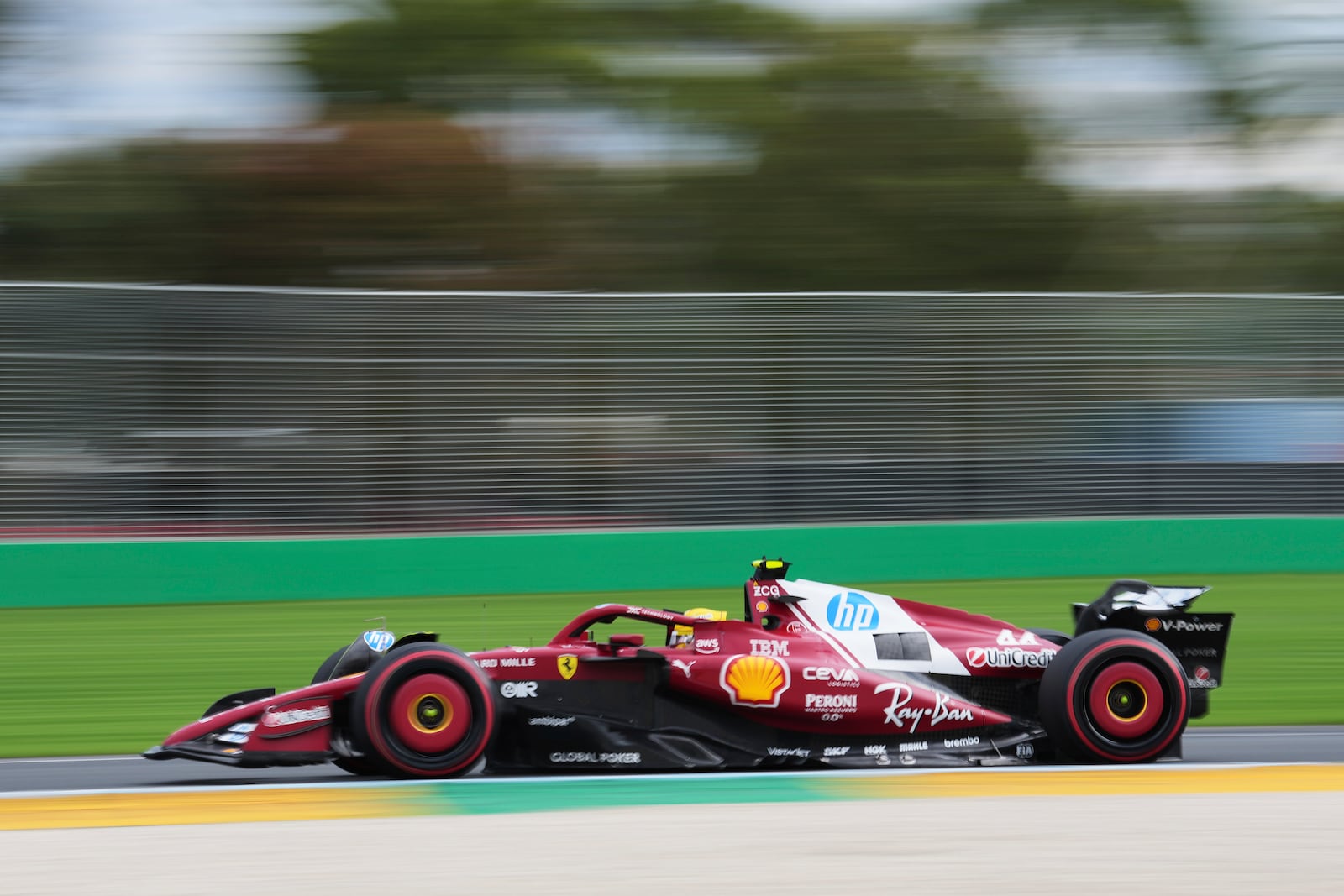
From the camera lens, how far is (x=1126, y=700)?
6.85 meters

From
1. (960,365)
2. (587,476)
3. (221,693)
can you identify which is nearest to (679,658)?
(221,693)

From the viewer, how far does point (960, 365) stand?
50.2 ft

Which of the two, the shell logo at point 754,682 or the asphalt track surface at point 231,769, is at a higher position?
the shell logo at point 754,682

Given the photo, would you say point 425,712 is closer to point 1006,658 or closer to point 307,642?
point 1006,658

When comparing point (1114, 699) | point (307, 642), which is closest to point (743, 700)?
point (1114, 699)

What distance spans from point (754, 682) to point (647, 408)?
8226 millimetres

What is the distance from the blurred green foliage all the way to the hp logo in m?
14.5

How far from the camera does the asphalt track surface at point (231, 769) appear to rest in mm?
6797

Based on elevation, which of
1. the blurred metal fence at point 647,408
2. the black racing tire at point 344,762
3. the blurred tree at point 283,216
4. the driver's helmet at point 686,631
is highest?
the blurred tree at point 283,216

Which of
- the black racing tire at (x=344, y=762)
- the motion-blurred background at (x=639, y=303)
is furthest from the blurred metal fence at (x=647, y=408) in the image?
the black racing tire at (x=344, y=762)

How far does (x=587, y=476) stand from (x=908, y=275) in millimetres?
9282

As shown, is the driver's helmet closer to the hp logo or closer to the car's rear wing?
the hp logo

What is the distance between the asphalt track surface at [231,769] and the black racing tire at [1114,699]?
1.55 feet

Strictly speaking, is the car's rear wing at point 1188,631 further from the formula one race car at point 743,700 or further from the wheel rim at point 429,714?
the wheel rim at point 429,714
